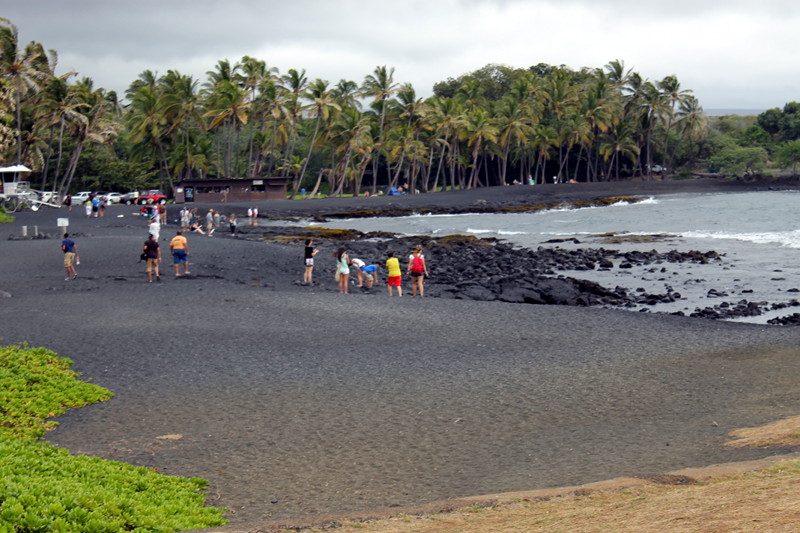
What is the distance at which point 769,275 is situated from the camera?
101 feet

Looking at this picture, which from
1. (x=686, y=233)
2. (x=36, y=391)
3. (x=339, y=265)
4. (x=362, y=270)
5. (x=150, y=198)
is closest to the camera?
(x=36, y=391)

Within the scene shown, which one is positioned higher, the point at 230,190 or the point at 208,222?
the point at 230,190

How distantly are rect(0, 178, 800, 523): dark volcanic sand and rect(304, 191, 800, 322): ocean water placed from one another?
776 cm

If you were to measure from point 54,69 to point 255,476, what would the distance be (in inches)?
2740

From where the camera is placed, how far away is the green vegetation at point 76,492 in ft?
23.0

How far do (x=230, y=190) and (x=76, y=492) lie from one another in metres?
68.6

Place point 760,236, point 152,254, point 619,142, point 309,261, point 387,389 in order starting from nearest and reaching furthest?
point 387,389 < point 152,254 < point 309,261 < point 760,236 < point 619,142

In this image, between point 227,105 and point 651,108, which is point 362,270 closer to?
point 227,105

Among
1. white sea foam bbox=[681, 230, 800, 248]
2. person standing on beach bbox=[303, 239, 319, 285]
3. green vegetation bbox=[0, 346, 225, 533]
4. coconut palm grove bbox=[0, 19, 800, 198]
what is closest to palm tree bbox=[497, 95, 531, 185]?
coconut palm grove bbox=[0, 19, 800, 198]

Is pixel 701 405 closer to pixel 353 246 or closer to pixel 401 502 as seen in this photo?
pixel 401 502

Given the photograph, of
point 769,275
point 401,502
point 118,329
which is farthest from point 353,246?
point 401,502

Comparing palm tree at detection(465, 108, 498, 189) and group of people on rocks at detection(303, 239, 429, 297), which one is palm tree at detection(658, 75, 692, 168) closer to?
palm tree at detection(465, 108, 498, 189)

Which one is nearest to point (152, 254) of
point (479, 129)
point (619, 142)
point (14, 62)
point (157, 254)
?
point (157, 254)

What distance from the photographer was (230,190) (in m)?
74.6
